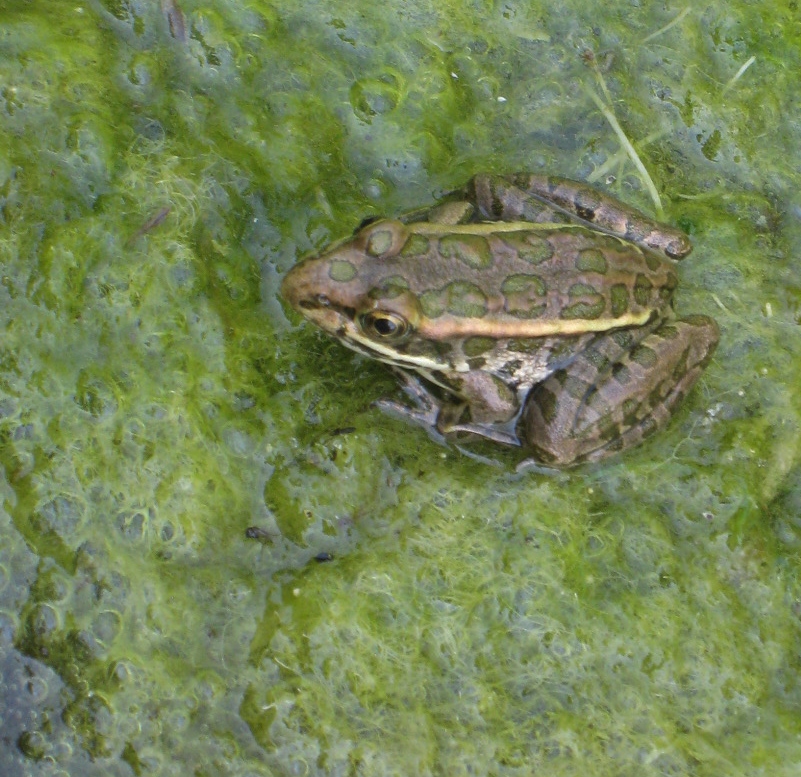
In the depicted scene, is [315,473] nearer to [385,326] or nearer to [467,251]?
[385,326]

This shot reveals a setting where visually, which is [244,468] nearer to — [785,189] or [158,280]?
[158,280]

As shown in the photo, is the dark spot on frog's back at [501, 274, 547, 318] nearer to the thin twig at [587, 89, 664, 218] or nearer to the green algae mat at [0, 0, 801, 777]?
the green algae mat at [0, 0, 801, 777]

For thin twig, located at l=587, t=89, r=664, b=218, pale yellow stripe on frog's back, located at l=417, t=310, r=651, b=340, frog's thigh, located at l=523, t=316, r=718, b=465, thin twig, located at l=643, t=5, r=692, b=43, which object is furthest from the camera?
thin twig, located at l=643, t=5, r=692, b=43

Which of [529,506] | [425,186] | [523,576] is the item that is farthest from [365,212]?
[523,576]

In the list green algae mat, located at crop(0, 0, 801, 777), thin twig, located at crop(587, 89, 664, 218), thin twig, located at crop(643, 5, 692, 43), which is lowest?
green algae mat, located at crop(0, 0, 801, 777)

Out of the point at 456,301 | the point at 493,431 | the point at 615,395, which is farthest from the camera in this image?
the point at 493,431

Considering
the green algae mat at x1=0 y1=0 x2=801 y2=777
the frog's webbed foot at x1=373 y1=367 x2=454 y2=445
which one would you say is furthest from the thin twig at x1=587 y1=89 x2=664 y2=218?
the frog's webbed foot at x1=373 y1=367 x2=454 y2=445

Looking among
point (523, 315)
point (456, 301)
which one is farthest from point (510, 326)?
point (456, 301)
